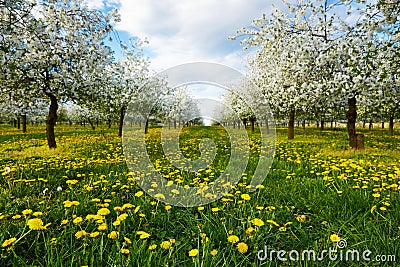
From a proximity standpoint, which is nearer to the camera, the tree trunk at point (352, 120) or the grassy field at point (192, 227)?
the grassy field at point (192, 227)

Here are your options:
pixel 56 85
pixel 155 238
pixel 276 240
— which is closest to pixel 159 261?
pixel 155 238

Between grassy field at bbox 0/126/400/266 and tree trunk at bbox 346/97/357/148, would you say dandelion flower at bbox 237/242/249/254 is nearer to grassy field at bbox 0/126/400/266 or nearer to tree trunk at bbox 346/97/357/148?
grassy field at bbox 0/126/400/266

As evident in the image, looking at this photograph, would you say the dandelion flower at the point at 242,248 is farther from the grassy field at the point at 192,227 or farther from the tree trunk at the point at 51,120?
the tree trunk at the point at 51,120

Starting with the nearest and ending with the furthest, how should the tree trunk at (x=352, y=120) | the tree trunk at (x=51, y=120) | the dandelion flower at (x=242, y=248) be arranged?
the dandelion flower at (x=242, y=248), the tree trunk at (x=352, y=120), the tree trunk at (x=51, y=120)

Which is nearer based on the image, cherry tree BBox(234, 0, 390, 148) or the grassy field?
the grassy field

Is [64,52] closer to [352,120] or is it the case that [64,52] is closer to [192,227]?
[192,227]

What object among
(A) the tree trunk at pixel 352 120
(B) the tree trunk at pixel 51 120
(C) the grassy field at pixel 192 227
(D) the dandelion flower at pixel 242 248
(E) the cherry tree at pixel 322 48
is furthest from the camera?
(B) the tree trunk at pixel 51 120

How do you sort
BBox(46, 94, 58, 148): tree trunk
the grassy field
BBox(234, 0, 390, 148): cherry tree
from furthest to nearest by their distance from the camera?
BBox(46, 94, 58, 148): tree trunk
BBox(234, 0, 390, 148): cherry tree
the grassy field

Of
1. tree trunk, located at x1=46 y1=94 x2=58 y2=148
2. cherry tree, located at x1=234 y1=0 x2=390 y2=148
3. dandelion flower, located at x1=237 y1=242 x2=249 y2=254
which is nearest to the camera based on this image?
dandelion flower, located at x1=237 y1=242 x2=249 y2=254

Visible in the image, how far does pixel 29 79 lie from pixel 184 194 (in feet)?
29.0

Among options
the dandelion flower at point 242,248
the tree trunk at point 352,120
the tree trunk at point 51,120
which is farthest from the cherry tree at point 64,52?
the tree trunk at point 352,120

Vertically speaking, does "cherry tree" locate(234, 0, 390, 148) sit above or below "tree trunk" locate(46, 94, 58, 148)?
above

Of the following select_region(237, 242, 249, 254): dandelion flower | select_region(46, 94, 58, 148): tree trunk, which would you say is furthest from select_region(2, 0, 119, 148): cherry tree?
select_region(237, 242, 249, 254): dandelion flower

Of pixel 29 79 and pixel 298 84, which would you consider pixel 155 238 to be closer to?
pixel 29 79
